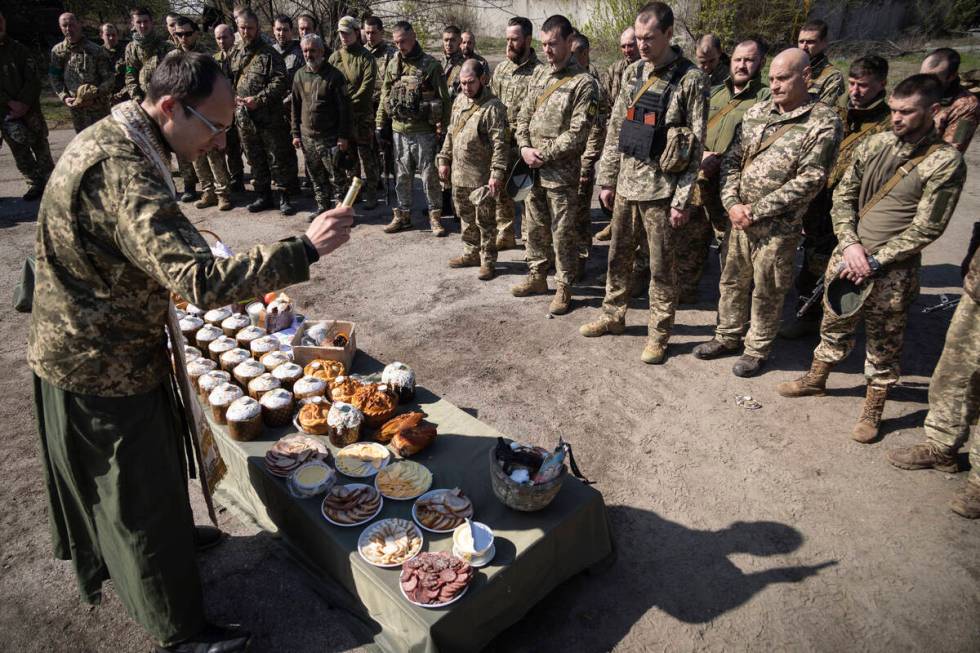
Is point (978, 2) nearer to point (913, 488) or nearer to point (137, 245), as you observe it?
point (913, 488)

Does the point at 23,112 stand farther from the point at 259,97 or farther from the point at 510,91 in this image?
the point at 510,91

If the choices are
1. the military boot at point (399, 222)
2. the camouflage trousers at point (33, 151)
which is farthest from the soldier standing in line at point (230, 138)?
the camouflage trousers at point (33, 151)

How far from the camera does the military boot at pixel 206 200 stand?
9.41m

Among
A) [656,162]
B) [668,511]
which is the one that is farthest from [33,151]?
[668,511]

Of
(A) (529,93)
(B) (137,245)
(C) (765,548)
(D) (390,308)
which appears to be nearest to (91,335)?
(B) (137,245)

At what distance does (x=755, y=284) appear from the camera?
4.86 meters

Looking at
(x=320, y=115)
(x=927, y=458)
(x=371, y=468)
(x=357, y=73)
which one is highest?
(x=357, y=73)

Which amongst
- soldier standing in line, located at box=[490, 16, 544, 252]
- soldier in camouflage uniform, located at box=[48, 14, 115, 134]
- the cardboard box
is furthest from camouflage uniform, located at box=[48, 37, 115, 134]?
the cardboard box

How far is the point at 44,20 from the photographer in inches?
659

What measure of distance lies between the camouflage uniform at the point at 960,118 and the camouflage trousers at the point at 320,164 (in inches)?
275

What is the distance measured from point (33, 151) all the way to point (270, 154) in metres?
4.07

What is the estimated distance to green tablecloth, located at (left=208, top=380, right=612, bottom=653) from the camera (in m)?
2.60

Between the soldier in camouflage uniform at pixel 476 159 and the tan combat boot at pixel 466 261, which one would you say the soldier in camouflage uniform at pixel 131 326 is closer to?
the soldier in camouflage uniform at pixel 476 159

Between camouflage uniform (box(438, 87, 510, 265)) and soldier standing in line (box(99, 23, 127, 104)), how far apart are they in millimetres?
5750
